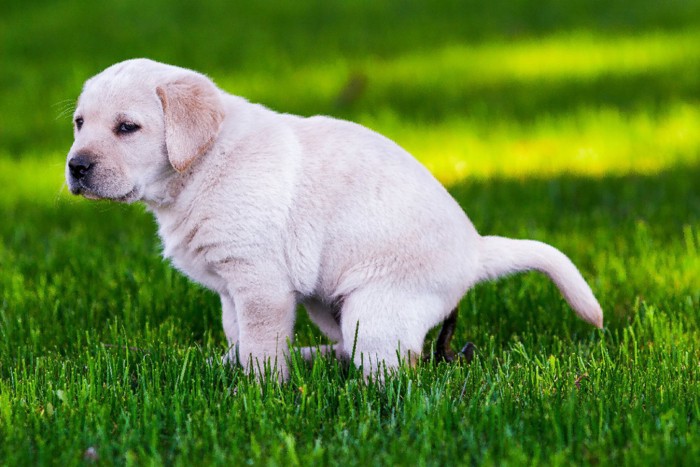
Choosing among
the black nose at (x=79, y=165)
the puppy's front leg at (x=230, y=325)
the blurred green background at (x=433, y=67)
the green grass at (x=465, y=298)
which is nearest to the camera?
the green grass at (x=465, y=298)

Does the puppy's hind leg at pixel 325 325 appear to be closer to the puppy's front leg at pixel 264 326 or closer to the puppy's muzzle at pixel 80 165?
the puppy's front leg at pixel 264 326

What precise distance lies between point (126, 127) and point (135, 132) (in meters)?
0.04

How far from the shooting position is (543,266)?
11.8 feet

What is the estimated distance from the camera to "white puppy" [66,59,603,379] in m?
3.39

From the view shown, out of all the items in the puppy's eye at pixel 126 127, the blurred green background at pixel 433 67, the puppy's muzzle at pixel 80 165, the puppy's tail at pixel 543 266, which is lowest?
the puppy's tail at pixel 543 266

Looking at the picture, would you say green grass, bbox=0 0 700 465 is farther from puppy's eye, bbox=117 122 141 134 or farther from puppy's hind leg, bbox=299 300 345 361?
puppy's eye, bbox=117 122 141 134

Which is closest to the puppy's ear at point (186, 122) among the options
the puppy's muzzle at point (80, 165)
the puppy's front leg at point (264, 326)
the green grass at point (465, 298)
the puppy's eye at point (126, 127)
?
the puppy's eye at point (126, 127)

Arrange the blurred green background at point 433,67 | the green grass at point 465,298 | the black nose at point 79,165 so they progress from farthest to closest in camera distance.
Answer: the blurred green background at point 433,67
the black nose at point 79,165
the green grass at point 465,298

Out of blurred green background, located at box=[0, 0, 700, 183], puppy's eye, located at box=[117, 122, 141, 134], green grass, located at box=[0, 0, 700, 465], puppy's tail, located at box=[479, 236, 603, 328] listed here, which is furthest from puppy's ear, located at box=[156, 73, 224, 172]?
blurred green background, located at box=[0, 0, 700, 183]

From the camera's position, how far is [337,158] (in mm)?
3535

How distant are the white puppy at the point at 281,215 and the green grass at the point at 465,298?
0.67ft

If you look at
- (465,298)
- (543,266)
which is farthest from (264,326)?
(465,298)

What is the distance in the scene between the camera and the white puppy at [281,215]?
3395mm

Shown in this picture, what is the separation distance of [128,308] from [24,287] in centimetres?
72
